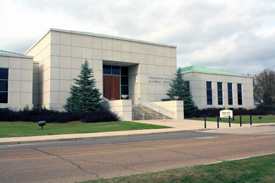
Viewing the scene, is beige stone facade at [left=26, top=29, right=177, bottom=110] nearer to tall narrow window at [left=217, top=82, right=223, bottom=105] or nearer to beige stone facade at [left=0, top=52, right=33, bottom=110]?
beige stone facade at [left=0, top=52, right=33, bottom=110]

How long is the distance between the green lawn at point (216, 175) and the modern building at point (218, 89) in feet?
127

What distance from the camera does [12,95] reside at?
32.0m

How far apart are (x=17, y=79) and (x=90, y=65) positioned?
8954 mm

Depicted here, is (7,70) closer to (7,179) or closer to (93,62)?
(93,62)

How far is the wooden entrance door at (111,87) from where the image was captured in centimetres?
3956

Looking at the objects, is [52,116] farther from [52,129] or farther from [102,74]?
[102,74]

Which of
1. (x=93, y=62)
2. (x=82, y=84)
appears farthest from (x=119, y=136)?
(x=93, y=62)

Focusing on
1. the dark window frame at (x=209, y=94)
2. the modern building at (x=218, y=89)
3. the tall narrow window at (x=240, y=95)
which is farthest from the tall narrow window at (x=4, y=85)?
the tall narrow window at (x=240, y=95)

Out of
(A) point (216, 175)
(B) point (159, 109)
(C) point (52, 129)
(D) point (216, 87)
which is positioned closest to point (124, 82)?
(B) point (159, 109)

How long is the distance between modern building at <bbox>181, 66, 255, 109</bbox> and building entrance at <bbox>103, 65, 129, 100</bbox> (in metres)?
10.7

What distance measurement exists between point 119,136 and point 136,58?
75.9 feet

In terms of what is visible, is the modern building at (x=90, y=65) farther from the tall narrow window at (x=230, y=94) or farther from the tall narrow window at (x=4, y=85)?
the tall narrow window at (x=230, y=94)

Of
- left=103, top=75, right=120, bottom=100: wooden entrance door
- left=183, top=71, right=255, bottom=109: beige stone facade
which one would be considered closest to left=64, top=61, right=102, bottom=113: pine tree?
left=103, top=75, right=120, bottom=100: wooden entrance door

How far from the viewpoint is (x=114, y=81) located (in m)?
40.8
